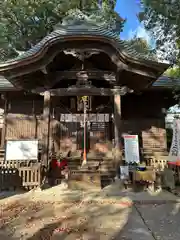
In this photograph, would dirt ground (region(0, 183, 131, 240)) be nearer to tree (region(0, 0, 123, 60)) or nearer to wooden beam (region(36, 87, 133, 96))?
wooden beam (region(36, 87, 133, 96))

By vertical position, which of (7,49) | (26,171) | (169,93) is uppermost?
(7,49)

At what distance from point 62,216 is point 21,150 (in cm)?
377

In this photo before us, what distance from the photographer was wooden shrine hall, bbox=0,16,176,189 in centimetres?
671

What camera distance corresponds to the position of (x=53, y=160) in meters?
8.24

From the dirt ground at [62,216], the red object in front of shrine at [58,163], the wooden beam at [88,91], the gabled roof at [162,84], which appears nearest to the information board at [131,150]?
the wooden beam at [88,91]

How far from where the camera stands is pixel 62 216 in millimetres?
4051

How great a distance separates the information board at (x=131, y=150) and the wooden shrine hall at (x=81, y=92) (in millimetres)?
572

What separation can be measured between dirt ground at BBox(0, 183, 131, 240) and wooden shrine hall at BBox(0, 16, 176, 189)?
1.92m

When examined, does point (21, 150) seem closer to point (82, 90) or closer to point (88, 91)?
point (82, 90)

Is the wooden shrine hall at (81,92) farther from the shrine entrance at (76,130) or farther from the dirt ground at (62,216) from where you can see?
the dirt ground at (62,216)

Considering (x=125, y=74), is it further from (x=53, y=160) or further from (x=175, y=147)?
(x=53, y=160)

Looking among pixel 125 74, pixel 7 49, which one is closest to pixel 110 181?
pixel 125 74

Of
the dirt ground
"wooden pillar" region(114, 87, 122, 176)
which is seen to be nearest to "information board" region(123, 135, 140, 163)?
"wooden pillar" region(114, 87, 122, 176)

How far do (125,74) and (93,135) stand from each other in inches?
130
